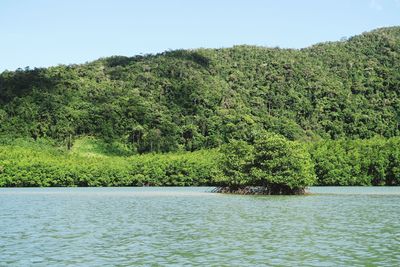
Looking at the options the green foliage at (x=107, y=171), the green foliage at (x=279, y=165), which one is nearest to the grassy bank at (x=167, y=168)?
the green foliage at (x=107, y=171)

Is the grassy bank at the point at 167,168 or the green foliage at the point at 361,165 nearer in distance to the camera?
the green foliage at the point at 361,165

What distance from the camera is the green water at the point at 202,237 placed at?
26.7 m

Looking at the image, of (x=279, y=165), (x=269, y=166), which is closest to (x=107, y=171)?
(x=269, y=166)

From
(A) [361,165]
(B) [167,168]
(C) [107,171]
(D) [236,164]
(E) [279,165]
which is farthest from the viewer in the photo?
(C) [107,171]

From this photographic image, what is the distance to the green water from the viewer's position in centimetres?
2667

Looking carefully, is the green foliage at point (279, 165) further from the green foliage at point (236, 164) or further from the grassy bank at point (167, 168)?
the grassy bank at point (167, 168)

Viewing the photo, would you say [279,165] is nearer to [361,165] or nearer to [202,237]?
[361,165]

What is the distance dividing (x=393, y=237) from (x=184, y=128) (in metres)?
159

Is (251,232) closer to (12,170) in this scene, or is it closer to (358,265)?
(358,265)

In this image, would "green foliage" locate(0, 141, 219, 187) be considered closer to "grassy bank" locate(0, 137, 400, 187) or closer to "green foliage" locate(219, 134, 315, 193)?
"grassy bank" locate(0, 137, 400, 187)

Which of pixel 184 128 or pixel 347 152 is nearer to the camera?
pixel 347 152

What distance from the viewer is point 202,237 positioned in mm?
34281

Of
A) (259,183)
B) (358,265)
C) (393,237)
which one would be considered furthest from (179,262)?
(259,183)

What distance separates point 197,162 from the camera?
126188 mm
